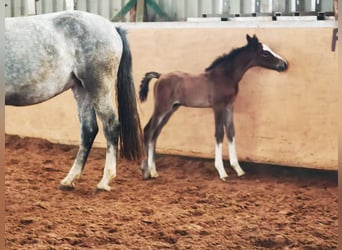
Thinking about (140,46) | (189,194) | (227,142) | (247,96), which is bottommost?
(189,194)

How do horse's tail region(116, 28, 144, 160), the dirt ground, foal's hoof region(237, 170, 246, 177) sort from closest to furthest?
the dirt ground → foal's hoof region(237, 170, 246, 177) → horse's tail region(116, 28, 144, 160)

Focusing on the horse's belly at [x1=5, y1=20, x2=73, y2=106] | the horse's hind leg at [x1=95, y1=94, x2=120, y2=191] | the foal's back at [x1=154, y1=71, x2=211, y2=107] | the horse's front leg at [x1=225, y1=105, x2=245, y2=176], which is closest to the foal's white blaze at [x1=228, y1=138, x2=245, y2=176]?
the horse's front leg at [x1=225, y1=105, x2=245, y2=176]

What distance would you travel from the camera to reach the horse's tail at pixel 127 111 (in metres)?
2.83

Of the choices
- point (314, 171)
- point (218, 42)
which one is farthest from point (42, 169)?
point (314, 171)

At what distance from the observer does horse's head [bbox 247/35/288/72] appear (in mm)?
2703

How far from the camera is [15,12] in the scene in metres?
2.84

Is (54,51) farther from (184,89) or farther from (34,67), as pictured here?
(184,89)

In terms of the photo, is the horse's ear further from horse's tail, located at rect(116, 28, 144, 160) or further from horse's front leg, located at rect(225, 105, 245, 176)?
horse's tail, located at rect(116, 28, 144, 160)

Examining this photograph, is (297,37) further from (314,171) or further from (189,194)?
(189,194)

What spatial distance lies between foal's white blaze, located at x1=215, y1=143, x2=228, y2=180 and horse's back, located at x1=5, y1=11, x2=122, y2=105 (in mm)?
553

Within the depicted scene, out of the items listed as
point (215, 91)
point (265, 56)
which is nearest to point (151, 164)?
point (215, 91)

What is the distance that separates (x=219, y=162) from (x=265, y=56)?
17.9 inches

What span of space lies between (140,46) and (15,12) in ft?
1.74

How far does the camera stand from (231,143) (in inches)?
108
